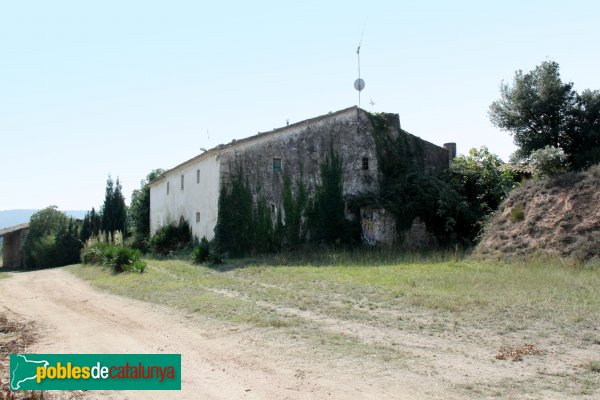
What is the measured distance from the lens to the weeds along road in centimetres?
629

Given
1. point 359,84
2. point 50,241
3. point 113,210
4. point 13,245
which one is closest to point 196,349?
point 359,84

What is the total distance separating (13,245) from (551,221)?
42513mm

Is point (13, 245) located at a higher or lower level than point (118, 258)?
higher

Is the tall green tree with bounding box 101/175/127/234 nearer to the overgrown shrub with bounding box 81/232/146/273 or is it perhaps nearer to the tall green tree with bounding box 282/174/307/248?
the overgrown shrub with bounding box 81/232/146/273

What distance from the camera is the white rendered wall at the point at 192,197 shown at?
80.1ft

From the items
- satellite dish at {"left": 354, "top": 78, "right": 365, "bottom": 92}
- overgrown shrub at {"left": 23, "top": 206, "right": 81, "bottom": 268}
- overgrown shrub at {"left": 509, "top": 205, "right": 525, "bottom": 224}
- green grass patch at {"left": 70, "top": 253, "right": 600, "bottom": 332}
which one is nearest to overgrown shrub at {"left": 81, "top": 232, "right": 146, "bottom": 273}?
green grass patch at {"left": 70, "top": 253, "right": 600, "bottom": 332}

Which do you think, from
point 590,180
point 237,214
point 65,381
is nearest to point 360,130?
point 237,214

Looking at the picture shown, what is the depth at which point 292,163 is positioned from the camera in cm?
2542

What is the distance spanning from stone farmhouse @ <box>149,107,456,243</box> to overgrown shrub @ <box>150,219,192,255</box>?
66 cm

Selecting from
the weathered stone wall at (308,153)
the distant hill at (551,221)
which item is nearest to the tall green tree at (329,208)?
the weathered stone wall at (308,153)

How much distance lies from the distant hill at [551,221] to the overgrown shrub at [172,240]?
15.5 m

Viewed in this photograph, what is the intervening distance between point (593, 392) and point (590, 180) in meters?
14.8

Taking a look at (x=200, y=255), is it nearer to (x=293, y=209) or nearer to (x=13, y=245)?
(x=293, y=209)

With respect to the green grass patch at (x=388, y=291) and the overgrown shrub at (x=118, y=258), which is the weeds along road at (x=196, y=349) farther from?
the overgrown shrub at (x=118, y=258)
